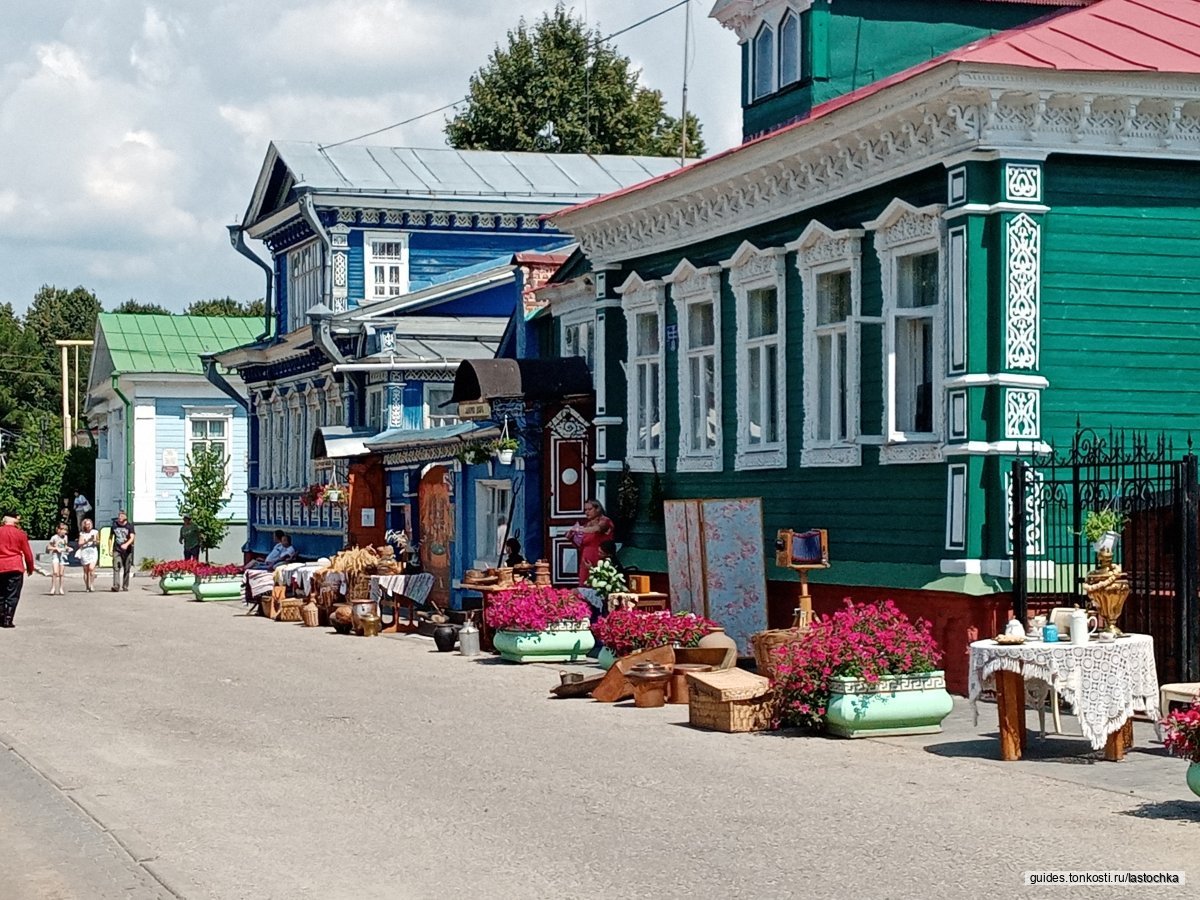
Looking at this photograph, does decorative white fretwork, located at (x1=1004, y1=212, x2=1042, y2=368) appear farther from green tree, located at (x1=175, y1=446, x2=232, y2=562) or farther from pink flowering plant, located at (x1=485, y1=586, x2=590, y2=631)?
green tree, located at (x1=175, y1=446, x2=232, y2=562)

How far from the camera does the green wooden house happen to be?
16938 millimetres

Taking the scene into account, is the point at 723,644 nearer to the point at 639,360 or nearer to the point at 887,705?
the point at 887,705

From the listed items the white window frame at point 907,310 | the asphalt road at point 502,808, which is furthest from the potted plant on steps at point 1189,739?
the white window frame at point 907,310

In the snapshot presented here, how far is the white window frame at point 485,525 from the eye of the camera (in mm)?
29250

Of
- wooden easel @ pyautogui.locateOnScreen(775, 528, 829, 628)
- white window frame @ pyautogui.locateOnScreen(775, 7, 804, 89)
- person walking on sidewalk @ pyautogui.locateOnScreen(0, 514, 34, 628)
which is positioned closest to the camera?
wooden easel @ pyautogui.locateOnScreen(775, 528, 829, 628)

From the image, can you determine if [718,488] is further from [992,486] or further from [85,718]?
[85,718]

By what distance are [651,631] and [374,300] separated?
75.2 ft

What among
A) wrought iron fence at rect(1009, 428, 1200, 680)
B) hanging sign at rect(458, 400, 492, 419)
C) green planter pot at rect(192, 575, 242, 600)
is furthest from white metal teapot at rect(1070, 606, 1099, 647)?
green planter pot at rect(192, 575, 242, 600)

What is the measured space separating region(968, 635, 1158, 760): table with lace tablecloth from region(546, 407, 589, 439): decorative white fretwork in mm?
13842

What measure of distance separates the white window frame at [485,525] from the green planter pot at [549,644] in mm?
6583

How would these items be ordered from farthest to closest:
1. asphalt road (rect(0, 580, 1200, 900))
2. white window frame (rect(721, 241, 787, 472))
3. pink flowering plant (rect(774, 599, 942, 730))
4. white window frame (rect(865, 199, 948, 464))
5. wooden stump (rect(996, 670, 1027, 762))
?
white window frame (rect(721, 241, 787, 472)), white window frame (rect(865, 199, 948, 464)), pink flowering plant (rect(774, 599, 942, 730)), wooden stump (rect(996, 670, 1027, 762)), asphalt road (rect(0, 580, 1200, 900))

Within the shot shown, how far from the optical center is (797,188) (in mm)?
20359

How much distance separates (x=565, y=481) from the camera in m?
27.2

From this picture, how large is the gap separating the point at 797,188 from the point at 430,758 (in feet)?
28.9
